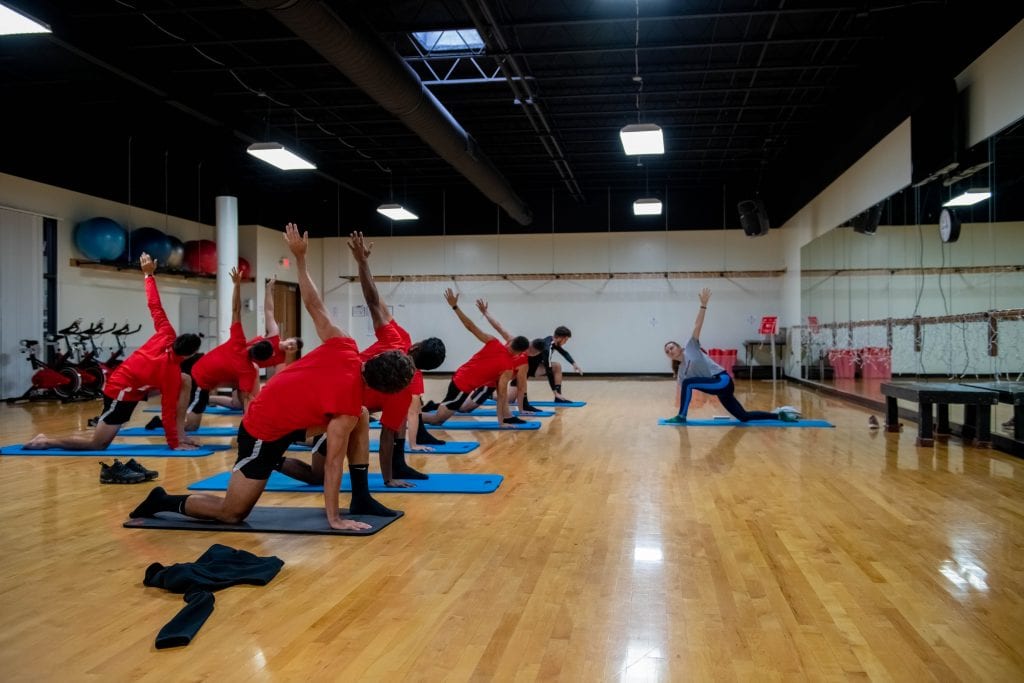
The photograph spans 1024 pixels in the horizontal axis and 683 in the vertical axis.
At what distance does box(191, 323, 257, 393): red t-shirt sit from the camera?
6.39 m

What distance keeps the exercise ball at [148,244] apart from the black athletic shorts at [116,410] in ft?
21.7

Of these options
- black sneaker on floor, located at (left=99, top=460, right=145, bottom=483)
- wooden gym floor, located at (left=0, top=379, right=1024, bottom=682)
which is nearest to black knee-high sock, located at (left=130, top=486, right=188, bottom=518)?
wooden gym floor, located at (left=0, top=379, right=1024, bottom=682)

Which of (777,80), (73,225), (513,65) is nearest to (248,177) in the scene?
(73,225)

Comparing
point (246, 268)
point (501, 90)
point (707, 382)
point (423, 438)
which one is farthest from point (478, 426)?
point (246, 268)

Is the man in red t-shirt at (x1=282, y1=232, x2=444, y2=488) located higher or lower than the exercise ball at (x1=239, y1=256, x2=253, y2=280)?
lower

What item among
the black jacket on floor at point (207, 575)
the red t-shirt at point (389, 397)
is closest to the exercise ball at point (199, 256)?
the red t-shirt at point (389, 397)

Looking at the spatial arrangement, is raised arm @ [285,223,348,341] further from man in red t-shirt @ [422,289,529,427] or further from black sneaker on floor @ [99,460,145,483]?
man in red t-shirt @ [422,289,529,427]

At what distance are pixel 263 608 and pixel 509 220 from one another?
14.1m

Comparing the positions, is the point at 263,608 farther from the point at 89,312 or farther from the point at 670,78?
the point at 89,312

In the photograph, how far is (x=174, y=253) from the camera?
12.3 meters

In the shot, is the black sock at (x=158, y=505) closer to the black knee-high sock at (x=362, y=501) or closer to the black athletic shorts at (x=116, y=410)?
the black knee-high sock at (x=362, y=501)

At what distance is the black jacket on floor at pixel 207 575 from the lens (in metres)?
2.47

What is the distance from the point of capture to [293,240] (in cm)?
351

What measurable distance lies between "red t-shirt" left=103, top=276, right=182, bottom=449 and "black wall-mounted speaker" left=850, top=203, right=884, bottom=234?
24.6ft
